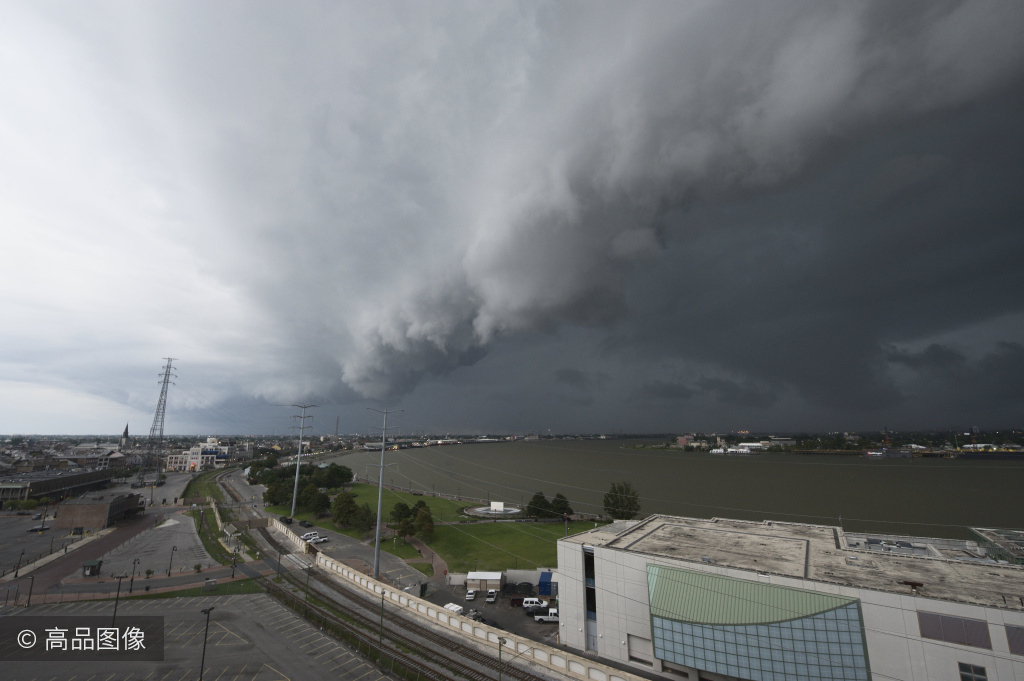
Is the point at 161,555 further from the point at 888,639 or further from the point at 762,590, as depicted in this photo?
the point at 888,639

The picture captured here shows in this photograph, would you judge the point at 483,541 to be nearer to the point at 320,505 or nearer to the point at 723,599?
the point at 320,505

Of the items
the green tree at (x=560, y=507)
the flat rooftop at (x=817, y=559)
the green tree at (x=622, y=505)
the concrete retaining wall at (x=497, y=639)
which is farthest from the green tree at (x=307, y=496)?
the flat rooftop at (x=817, y=559)

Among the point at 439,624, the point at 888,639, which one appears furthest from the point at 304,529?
the point at 888,639

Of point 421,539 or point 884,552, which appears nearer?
point 884,552

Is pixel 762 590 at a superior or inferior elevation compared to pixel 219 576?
superior

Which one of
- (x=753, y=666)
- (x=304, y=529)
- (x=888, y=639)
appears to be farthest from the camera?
(x=304, y=529)

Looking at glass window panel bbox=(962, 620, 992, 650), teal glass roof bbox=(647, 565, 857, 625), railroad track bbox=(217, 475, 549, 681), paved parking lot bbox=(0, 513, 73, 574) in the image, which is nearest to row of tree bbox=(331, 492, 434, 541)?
railroad track bbox=(217, 475, 549, 681)

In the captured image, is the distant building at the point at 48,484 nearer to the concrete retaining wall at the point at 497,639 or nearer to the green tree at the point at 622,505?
the concrete retaining wall at the point at 497,639
